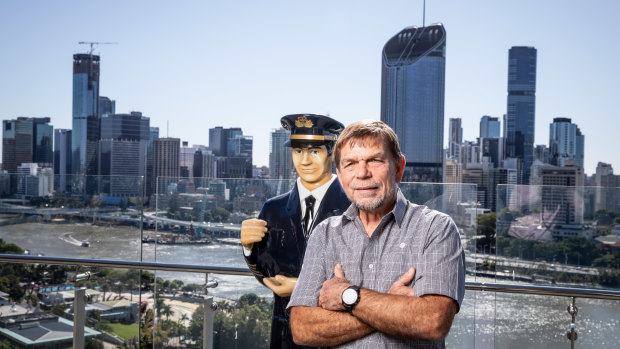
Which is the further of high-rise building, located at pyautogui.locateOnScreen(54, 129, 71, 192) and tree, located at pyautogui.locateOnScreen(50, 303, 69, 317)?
high-rise building, located at pyautogui.locateOnScreen(54, 129, 71, 192)

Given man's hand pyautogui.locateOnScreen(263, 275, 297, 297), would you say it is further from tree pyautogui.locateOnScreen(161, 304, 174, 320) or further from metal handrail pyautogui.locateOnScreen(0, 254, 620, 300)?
tree pyautogui.locateOnScreen(161, 304, 174, 320)

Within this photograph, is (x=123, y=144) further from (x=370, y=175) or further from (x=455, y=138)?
(x=370, y=175)

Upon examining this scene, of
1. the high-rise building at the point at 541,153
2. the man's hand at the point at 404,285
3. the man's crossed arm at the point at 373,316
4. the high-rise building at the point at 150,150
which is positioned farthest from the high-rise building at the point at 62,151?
the man's hand at the point at 404,285

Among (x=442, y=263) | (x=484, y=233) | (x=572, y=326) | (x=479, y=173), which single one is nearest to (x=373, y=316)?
(x=442, y=263)

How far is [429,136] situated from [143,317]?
67494mm

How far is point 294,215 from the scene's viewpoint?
226 centimetres

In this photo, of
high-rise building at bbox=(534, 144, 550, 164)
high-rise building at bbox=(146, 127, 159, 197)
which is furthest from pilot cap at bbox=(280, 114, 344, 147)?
high-rise building at bbox=(534, 144, 550, 164)

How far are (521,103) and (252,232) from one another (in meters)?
83.3

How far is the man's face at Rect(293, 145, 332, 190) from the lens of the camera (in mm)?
2299

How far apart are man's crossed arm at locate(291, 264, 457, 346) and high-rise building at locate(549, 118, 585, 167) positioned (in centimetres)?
6077

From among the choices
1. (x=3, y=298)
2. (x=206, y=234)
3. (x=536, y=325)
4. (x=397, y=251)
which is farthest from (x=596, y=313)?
(x=3, y=298)

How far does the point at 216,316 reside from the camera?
9.86ft

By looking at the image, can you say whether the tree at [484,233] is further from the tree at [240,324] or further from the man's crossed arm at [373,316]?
the man's crossed arm at [373,316]

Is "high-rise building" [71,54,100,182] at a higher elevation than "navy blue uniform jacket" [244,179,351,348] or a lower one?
higher
